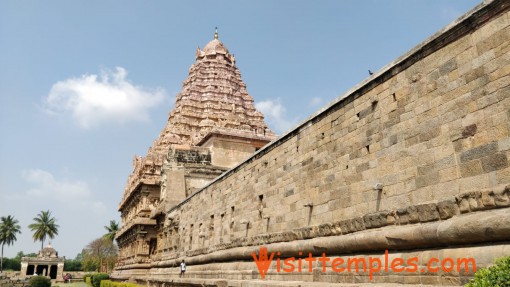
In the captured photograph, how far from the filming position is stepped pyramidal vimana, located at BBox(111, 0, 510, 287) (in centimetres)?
518

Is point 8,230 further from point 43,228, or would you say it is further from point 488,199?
point 488,199

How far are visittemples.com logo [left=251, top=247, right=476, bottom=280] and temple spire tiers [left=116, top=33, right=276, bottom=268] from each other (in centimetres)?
1168

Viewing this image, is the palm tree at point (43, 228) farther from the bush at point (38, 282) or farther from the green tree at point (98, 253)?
the bush at point (38, 282)

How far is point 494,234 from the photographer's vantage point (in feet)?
15.7

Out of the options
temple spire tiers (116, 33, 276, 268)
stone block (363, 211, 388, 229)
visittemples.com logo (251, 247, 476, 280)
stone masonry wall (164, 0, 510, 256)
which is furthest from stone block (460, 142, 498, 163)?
temple spire tiers (116, 33, 276, 268)

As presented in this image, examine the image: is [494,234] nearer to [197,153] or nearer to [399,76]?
[399,76]

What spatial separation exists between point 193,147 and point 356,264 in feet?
56.4

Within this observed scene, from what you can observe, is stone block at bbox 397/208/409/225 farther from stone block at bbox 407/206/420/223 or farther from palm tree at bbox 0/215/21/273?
palm tree at bbox 0/215/21/273

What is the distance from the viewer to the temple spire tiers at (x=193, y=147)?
22.9 m

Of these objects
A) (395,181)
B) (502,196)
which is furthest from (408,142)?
(502,196)

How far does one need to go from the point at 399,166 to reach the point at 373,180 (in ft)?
2.06

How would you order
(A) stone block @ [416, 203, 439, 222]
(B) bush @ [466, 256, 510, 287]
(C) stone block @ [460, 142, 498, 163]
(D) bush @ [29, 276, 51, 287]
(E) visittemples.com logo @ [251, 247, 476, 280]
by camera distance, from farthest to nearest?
1. (D) bush @ [29, 276, 51, 287]
2. (A) stone block @ [416, 203, 439, 222]
3. (E) visittemples.com logo @ [251, 247, 476, 280]
4. (C) stone block @ [460, 142, 498, 163]
5. (B) bush @ [466, 256, 510, 287]

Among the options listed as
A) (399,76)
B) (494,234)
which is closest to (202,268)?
(399,76)

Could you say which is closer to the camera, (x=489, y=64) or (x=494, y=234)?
(x=494, y=234)
